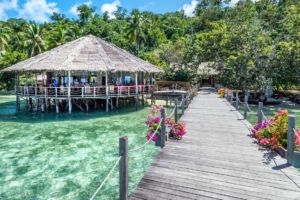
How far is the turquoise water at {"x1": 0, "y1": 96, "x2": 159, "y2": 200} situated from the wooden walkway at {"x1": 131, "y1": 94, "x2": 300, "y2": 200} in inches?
87.9

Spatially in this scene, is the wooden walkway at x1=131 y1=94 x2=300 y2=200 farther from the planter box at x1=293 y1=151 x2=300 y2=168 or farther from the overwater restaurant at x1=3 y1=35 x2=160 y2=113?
the overwater restaurant at x1=3 y1=35 x2=160 y2=113

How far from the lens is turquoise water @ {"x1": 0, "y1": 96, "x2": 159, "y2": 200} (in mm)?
8523

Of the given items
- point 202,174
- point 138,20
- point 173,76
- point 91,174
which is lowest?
point 91,174

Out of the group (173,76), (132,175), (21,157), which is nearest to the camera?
(132,175)

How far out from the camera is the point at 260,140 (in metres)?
8.64

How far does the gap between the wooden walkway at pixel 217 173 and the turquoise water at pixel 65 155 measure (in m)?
2.23

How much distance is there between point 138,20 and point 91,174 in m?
41.9

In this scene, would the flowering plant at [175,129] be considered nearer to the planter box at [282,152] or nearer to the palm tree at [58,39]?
the planter box at [282,152]

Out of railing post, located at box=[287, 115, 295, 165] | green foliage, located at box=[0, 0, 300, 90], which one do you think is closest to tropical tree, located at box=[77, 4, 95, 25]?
green foliage, located at box=[0, 0, 300, 90]

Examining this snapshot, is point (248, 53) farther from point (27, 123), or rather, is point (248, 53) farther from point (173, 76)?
point (27, 123)


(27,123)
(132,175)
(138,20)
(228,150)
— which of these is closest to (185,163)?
(228,150)

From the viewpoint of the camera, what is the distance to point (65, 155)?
11945 mm

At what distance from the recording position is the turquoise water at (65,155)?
852cm

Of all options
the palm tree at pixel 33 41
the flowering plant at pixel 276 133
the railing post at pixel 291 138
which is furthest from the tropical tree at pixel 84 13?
the railing post at pixel 291 138
